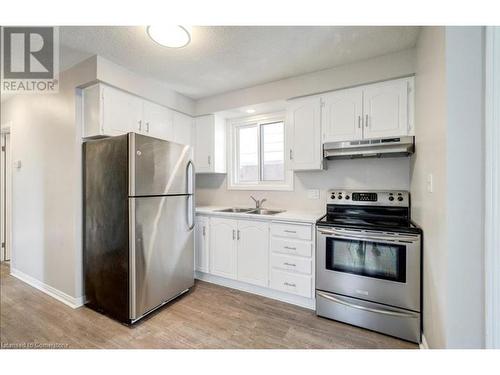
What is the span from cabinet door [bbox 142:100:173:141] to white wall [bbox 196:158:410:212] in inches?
41.1

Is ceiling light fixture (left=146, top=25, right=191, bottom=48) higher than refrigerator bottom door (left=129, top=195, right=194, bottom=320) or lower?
higher

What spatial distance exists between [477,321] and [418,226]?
828 mm

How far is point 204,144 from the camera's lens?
10.4 feet

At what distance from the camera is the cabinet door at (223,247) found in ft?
8.19

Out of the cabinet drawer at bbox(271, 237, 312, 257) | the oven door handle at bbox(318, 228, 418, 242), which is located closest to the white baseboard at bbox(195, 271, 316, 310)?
the cabinet drawer at bbox(271, 237, 312, 257)

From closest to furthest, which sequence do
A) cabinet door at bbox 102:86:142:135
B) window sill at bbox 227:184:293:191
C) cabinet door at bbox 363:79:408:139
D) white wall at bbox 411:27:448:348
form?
white wall at bbox 411:27:448:348 → cabinet door at bbox 363:79:408:139 → cabinet door at bbox 102:86:142:135 → window sill at bbox 227:184:293:191

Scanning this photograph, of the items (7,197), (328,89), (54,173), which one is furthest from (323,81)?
(7,197)

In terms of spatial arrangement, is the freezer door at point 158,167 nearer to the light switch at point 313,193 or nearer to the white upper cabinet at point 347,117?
the white upper cabinet at point 347,117

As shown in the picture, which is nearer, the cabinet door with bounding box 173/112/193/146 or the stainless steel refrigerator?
the stainless steel refrigerator

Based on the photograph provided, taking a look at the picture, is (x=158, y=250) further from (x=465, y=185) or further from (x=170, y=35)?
(x=465, y=185)

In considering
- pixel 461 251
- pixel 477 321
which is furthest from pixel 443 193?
pixel 477 321

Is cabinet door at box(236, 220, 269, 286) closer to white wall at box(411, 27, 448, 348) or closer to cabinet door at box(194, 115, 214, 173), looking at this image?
cabinet door at box(194, 115, 214, 173)

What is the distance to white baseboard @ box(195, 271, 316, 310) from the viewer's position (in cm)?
215

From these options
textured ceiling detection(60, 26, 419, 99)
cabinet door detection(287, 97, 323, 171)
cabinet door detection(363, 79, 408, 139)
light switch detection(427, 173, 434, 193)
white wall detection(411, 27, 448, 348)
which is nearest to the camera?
white wall detection(411, 27, 448, 348)
